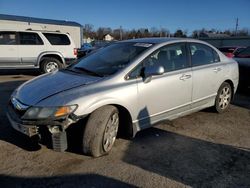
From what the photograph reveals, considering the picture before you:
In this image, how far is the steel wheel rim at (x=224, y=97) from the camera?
5.68 m

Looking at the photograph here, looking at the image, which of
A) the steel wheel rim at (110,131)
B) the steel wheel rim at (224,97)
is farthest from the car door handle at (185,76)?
the steel wheel rim at (110,131)

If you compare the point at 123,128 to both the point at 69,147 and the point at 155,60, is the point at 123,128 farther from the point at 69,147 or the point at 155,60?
the point at 155,60

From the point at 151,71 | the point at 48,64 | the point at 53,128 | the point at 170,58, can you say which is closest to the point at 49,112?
the point at 53,128

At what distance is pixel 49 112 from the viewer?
332cm

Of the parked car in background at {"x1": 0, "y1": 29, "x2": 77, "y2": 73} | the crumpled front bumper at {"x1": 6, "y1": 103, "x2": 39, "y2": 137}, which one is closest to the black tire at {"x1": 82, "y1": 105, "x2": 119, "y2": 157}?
the crumpled front bumper at {"x1": 6, "y1": 103, "x2": 39, "y2": 137}

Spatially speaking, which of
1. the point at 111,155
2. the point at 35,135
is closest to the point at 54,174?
the point at 35,135

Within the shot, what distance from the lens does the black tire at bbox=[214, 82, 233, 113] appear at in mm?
5590

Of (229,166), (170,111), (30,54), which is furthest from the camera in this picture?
(30,54)

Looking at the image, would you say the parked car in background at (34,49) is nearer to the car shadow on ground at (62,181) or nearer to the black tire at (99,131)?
the black tire at (99,131)

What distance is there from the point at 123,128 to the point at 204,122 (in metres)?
1.86

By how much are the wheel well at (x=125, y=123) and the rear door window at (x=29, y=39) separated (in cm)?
791

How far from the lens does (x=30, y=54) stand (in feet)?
35.4

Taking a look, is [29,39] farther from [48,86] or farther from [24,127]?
[24,127]

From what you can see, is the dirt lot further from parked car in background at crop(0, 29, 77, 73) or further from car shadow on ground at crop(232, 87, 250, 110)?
parked car in background at crop(0, 29, 77, 73)
